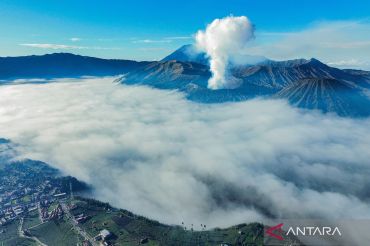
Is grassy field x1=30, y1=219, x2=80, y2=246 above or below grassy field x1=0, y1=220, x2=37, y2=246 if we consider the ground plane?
above

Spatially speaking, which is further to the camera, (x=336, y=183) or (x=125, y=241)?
(x=336, y=183)

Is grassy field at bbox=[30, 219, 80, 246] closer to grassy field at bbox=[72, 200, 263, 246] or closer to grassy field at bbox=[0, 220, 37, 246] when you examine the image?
grassy field at bbox=[0, 220, 37, 246]

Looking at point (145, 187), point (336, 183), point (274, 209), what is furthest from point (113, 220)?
point (336, 183)

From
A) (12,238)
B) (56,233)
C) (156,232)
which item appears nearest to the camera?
(12,238)

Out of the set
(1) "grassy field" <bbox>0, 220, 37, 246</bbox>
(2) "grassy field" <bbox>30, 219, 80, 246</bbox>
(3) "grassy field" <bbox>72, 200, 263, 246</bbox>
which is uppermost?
(3) "grassy field" <bbox>72, 200, 263, 246</bbox>

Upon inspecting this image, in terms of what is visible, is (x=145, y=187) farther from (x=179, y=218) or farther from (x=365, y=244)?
(x=365, y=244)

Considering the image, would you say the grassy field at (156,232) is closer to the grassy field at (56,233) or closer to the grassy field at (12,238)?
the grassy field at (56,233)

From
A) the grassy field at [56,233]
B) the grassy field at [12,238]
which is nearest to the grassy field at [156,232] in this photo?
the grassy field at [56,233]

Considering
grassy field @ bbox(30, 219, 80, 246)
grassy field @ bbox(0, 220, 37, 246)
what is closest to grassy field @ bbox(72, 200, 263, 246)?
grassy field @ bbox(30, 219, 80, 246)

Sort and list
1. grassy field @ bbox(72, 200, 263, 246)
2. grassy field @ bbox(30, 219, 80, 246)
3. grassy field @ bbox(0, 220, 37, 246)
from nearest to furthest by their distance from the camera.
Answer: grassy field @ bbox(72, 200, 263, 246) < grassy field @ bbox(0, 220, 37, 246) < grassy field @ bbox(30, 219, 80, 246)

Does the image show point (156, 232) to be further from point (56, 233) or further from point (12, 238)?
point (12, 238)

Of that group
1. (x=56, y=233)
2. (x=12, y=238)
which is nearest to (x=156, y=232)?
(x=56, y=233)
